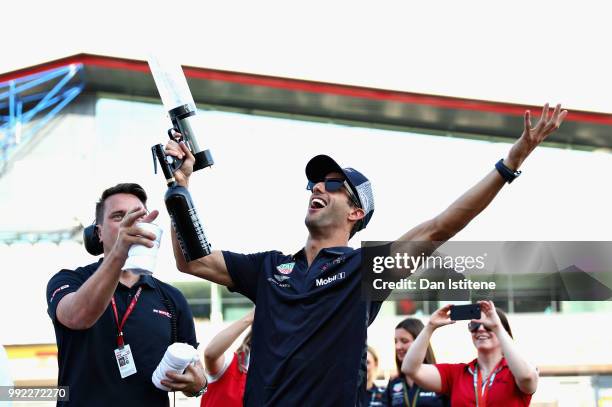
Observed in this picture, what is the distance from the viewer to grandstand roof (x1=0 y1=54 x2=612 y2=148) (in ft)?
52.6

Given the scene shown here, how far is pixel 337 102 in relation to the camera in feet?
54.0

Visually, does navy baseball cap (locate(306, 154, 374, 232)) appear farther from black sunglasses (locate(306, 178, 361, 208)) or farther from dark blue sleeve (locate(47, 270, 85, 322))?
dark blue sleeve (locate(47, 270, 85, 322))

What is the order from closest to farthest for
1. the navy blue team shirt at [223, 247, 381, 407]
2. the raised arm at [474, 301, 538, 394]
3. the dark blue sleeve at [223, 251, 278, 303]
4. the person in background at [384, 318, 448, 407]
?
1. the navy blue team shirt at [223, 247, 381, 407]
2. the dark blue sleeve at [223, 251, 278, 303]
3. the raised arm at [474, 301, 538, 394]
4. the person in background at [384, 318, 448, 407]

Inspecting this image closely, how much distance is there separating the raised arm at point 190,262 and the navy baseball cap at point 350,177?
1.95 feet

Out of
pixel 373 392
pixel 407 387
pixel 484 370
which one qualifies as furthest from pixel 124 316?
pixel 373 392

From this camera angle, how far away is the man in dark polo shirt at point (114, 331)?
3309mm

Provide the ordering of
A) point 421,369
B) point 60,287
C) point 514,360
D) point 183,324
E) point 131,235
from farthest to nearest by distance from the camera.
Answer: point 421,369
point 514,360
point 183,324
point 60,287
point 131,235

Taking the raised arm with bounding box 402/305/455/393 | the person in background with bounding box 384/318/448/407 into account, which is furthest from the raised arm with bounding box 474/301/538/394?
the person in background with bounding box 384/318/448/407

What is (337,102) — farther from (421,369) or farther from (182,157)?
(182,157)

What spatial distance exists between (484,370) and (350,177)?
71.5 inches

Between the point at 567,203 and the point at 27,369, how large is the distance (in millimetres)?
11054

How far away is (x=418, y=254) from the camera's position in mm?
3416

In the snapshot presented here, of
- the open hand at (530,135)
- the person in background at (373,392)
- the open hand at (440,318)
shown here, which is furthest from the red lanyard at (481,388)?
the open hand at (530,135)

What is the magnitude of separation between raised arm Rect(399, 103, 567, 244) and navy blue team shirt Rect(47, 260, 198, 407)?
1307 millimetres
